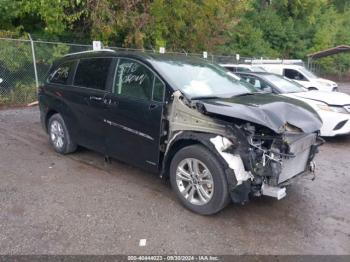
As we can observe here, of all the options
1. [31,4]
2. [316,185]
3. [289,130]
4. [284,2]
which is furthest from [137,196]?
[284,2]

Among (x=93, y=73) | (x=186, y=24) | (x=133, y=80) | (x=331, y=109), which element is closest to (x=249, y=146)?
(x=133, y=80)

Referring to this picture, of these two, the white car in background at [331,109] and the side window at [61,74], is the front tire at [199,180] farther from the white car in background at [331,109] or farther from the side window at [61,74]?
the white car in background at [331,109]

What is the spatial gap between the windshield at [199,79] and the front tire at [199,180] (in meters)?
0.75

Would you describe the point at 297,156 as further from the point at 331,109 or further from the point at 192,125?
the point at 331,109

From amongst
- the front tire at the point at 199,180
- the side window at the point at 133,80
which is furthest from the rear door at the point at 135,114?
the front tire at the point at 199,180

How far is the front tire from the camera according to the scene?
12.1 ft

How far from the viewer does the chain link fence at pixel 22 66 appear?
10.8 m

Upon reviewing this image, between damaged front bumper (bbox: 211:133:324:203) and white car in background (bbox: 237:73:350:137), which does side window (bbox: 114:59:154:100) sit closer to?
damaged front bumper (bbox: 211:133:324:203)

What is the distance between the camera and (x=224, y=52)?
1048 inches

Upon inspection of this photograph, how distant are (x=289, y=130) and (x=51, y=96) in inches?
160

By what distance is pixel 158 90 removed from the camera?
13.9 ft

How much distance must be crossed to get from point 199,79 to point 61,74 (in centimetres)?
258

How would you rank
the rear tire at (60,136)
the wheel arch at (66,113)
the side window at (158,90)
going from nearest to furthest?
the side window at (158,90), the wheel arch at (66,113), the rear tire at (60,136)

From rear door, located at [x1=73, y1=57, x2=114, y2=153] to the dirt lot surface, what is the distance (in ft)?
1.62
